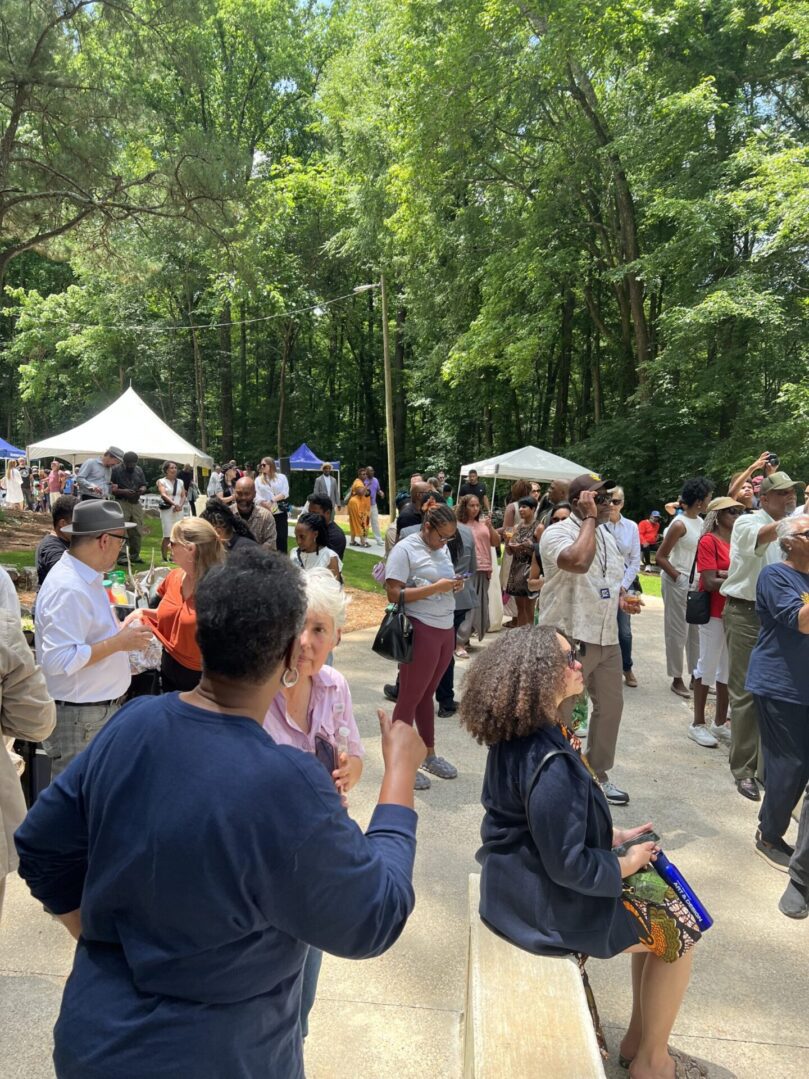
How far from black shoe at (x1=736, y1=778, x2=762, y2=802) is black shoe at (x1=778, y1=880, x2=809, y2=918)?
1.30 metres

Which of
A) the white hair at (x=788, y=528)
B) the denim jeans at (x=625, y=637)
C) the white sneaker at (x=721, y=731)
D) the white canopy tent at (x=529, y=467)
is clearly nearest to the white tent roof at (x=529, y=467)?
the white canopy tent at (x=529, y=467)

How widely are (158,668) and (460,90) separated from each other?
20538 mm

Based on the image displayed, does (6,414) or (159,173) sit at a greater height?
(159,173)

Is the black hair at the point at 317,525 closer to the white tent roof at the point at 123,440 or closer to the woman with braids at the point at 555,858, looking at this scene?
the woman with braids at the point at 555,858

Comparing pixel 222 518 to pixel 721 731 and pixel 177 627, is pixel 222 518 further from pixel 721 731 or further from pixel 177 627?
pixel 721 731

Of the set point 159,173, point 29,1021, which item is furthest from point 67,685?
point 159,173

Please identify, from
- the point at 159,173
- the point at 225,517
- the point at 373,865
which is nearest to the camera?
the point at 373,865

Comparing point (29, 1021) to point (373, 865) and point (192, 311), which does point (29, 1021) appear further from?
point (192, 311)

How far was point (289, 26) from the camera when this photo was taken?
35.4m

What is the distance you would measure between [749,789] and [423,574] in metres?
2.65

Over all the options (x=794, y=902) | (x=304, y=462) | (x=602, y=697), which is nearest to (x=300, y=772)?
(x=794, y=902)

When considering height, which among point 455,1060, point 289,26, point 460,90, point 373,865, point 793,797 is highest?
point 289,26

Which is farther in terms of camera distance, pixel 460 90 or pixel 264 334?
pixel 264 334

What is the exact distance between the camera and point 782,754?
409 cm
